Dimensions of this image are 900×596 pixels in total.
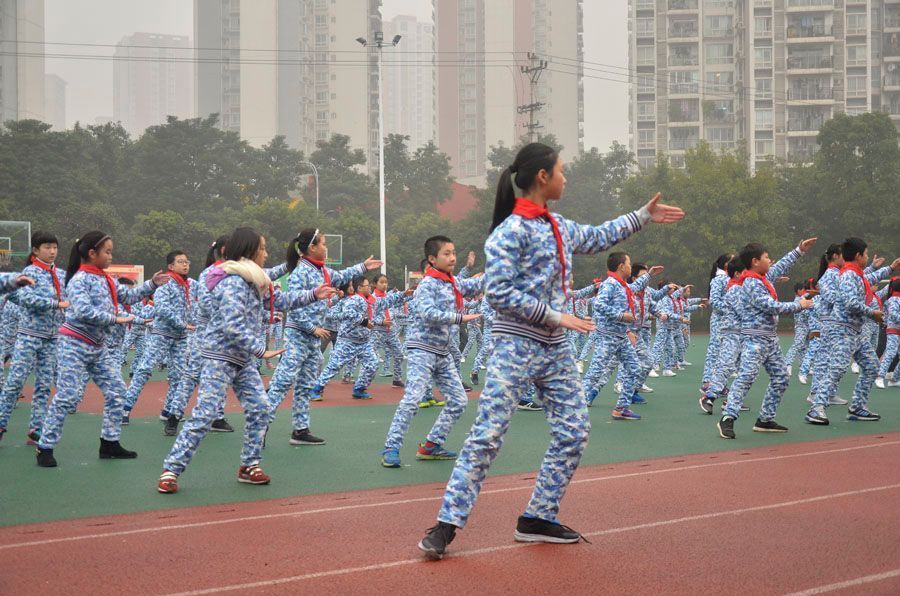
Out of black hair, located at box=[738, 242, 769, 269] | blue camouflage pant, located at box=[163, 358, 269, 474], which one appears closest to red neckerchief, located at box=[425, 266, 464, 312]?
blue camouflage pant, located at box=[163, 358, 269, 474]

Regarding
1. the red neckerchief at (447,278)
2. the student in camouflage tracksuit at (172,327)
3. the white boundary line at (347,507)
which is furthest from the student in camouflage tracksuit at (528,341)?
the student in camouflage tracksuit at (172,327)

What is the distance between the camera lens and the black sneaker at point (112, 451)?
915 centimetres

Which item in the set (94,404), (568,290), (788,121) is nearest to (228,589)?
(568,290)

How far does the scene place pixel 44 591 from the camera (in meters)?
4.97

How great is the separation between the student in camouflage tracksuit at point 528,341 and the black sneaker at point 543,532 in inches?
3.0

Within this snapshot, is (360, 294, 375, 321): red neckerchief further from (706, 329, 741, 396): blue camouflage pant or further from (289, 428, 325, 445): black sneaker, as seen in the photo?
(289, 428, 325, 445): black sneaker

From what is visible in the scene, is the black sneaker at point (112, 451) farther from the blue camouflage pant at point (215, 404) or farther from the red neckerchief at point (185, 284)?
the red neckerchief at point (185, 284)

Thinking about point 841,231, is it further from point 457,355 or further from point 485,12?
point 485,12

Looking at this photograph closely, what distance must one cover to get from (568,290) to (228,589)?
239 cm

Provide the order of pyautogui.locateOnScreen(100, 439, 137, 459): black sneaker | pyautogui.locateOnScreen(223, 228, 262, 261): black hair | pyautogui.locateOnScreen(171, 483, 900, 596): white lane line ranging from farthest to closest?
pyautogui.locateOnScreen(100, 439, 137, 459): black sneaker < pyautogui.locateOnScreen(223, 228, 262, 261): black hair < pyautogui.locateOnScreen(171, 483, 900, 596): white lane line

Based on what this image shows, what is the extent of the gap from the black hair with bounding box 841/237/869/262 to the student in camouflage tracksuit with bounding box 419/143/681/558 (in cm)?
669

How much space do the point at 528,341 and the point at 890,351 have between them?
42.6ft

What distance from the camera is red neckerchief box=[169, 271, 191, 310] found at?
11.5m

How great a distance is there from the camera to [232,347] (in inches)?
296
